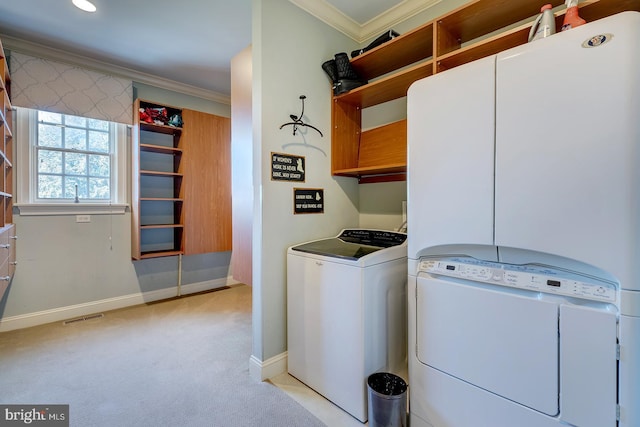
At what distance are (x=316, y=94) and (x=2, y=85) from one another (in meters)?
2.41

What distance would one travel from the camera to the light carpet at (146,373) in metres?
1.67

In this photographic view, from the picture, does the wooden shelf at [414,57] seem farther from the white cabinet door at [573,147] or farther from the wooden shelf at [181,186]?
the wooden shelf at [181,186]

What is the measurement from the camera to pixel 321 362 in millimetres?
1823

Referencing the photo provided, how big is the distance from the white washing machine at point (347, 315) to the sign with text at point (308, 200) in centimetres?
31

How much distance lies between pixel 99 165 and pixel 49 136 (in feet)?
1.62

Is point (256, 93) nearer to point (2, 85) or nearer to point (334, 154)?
point (334, 154)

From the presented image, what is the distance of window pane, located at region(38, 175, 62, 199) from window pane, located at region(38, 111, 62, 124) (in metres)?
0.59

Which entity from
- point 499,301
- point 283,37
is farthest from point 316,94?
point 499,301

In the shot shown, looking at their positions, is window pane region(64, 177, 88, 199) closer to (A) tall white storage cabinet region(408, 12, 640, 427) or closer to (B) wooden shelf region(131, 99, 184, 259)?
(B) wooden shelf region(131, 99, 184, 259)

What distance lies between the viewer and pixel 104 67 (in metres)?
3.26

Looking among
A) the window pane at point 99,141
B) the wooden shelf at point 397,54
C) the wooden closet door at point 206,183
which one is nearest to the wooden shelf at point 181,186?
the wooden closet door at point 206,183

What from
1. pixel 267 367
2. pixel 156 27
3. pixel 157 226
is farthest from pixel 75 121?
pixel 267 367

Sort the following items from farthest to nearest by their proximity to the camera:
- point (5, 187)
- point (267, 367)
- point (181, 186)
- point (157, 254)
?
point (181, 186), point (157, 254), point (5, 187), point (267, 367)

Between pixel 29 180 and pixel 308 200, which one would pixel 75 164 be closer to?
pixel 29 180
